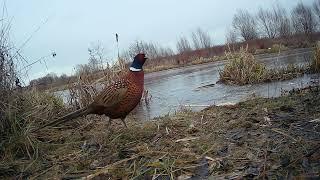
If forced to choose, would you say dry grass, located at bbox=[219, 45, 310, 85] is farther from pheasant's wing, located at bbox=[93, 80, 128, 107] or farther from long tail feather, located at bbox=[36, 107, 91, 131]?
long tail feather, located at bbox=[36, 107, 91, 131]

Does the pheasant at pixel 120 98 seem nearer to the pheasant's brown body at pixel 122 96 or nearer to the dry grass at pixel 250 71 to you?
the pheasant's brown body at pixel 122 96

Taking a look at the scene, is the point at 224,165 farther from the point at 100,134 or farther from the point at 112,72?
the point at 112,72

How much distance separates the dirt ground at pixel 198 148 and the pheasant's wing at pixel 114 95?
444mm

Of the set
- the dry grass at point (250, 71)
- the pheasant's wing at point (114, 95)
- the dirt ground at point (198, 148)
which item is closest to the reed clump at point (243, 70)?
the dry grass at point (250, 71)

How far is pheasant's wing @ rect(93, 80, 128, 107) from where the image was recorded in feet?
20.4

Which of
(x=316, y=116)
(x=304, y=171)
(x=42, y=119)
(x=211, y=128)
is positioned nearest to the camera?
(x=304, y=171)

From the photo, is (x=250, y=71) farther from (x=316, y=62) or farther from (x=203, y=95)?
(x=203, y=95)

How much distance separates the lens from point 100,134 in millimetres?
6160

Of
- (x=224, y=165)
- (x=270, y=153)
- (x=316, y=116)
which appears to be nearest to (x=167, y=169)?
(x=224, y=165)

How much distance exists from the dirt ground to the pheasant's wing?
17.5 inches

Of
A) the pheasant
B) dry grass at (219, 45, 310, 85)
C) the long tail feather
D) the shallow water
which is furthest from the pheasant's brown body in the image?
dry grass at (219, 45, 310, 85)

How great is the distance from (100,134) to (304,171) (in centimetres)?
338

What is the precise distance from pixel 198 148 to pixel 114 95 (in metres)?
2.01

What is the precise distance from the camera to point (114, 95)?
20.5ft
